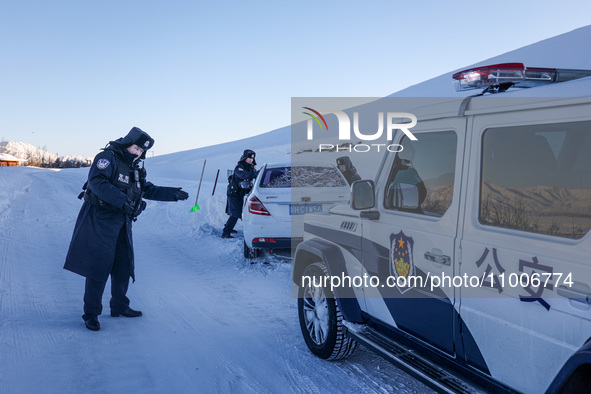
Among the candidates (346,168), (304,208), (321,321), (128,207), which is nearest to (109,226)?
(128,207)

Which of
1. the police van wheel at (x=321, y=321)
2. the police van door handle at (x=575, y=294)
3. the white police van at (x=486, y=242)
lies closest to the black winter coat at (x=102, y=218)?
the police van wheel at (x=321, y=321)

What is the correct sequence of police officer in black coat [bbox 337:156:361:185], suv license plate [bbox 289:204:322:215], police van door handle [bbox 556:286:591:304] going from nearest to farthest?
police van door handle [bbox 556:286:591:304], suv license plate [bbox 289:204:322:215], police officer in black coat [bbox 337:156:361:185]

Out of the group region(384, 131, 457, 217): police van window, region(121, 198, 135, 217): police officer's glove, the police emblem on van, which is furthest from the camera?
region(121, 198, 135, 217): police officer's glove

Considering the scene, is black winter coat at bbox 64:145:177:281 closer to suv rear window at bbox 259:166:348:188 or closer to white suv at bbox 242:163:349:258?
white suv at bbox 242:163:349:258

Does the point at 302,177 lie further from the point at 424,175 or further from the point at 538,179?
the point at 538,179

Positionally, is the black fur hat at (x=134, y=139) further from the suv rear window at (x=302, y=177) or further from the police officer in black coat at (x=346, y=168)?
the police officer in black coat at (x=346, y=168)

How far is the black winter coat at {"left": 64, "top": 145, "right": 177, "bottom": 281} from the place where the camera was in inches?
179

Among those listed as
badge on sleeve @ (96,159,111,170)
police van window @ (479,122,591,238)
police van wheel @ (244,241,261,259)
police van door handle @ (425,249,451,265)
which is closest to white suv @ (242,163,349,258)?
police van wheel @ (244,241,261,259)

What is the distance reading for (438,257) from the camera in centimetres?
253

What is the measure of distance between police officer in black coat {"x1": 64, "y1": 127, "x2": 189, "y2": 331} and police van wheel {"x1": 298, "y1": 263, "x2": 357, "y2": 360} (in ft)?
6.75

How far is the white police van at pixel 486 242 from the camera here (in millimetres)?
1923

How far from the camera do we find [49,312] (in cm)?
508

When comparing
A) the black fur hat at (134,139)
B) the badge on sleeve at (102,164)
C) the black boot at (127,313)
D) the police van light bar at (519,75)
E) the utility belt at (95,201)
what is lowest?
the black boot at (127,313)

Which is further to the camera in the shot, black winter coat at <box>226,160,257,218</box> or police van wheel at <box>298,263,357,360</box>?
black winter coat at <box>226,160,257,218</box>
